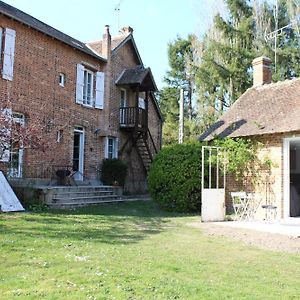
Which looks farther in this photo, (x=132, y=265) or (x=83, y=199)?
(x=83, y=199)

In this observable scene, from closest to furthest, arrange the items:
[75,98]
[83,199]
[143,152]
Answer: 1. [83,199]
2. [75,98]
3. [143,152]

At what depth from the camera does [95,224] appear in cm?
1013

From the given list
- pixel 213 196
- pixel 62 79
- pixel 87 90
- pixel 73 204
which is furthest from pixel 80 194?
pixel 87 90

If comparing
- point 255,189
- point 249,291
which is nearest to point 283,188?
point 255,189

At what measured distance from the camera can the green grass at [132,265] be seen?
15.1ft

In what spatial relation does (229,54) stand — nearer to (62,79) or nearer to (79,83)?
(79,83)

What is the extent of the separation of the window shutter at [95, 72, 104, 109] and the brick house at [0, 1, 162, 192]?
0.05 meters

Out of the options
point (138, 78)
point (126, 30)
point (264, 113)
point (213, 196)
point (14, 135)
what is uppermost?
point (126, 30)

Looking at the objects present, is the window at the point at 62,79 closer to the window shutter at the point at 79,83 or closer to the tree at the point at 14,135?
the window shutter at the point at 79,83

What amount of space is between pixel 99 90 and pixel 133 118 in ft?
8.26

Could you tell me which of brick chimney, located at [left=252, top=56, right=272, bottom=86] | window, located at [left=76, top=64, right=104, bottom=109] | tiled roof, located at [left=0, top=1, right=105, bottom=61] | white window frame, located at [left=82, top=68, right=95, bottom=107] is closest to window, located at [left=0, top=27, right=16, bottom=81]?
tiled roof, located at [left=0, top=1, right=105, bottom=61]

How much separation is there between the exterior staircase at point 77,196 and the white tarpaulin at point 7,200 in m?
1.27

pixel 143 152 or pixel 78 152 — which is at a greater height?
pixel 143 152

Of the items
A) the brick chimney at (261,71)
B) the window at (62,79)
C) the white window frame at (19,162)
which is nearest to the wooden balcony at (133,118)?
the window at (62,79)
